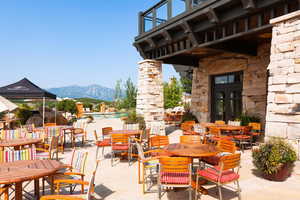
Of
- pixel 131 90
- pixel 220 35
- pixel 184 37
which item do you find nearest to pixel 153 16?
pixel 184 37

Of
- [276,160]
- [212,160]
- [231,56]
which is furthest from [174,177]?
[231,56]

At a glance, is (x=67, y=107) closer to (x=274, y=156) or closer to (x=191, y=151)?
(x=191, y=151)

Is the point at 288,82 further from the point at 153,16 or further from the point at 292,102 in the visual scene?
the point at 153,16

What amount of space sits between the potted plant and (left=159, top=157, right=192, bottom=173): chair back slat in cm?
203

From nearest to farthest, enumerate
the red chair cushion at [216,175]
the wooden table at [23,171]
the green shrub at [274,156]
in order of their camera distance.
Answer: the wooden table at [23,171], the red chair cushion at [216,175], the green shrub at [274,156]

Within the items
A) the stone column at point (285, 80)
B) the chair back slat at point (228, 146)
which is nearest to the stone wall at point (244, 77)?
the stone column at point (285, 80)

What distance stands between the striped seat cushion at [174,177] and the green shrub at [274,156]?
1.88m

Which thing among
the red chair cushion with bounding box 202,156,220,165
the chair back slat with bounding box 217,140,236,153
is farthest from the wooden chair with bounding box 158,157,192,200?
the chair back slat with bounding box 217,140,236,153

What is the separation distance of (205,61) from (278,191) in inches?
325

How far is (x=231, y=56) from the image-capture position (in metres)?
9.66

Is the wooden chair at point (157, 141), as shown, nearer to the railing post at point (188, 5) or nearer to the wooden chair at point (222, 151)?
the wooden chair at point (222, 151)

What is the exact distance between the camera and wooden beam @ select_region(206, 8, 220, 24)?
6363 millimetres

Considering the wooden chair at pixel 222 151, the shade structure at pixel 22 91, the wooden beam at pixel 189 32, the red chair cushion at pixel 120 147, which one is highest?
the wooden beam at pixel 189 32

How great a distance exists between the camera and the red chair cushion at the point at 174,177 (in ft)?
10.5
